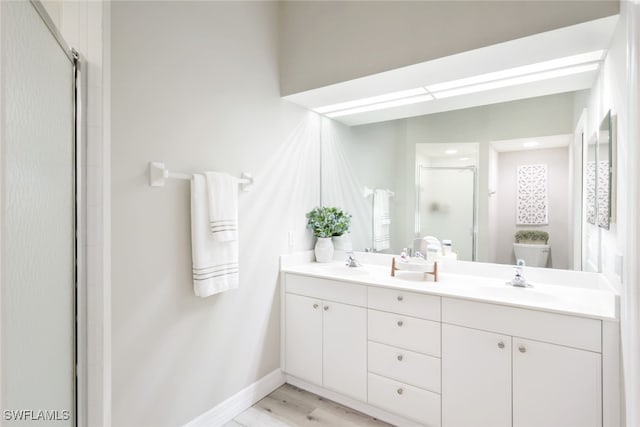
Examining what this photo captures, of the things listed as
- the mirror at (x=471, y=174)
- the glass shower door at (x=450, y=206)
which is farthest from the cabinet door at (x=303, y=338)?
the glass shower door at (x=450, y=206)

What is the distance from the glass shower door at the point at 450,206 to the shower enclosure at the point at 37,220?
2.11 meters

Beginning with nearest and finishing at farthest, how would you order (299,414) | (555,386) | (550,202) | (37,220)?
(37,220)
(555,386)
(550,202)
(299,414)

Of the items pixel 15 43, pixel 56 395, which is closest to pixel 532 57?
pixel 15 43

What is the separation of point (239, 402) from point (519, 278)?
1.92m

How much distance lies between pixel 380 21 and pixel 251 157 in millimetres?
1176

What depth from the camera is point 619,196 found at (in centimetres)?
133

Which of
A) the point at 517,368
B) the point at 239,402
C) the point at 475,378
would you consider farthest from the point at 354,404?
the point at 517,368

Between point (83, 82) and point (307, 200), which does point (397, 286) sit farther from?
point (83, 82)

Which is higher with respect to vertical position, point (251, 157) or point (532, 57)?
point (532, 57)

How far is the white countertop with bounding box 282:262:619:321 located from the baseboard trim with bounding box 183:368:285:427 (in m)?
0.80

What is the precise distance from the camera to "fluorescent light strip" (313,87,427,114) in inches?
88.4

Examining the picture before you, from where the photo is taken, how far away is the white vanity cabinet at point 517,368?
1.40 m

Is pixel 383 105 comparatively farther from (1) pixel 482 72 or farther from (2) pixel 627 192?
(2) pixel 627 192

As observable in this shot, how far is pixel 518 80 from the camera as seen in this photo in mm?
1941
